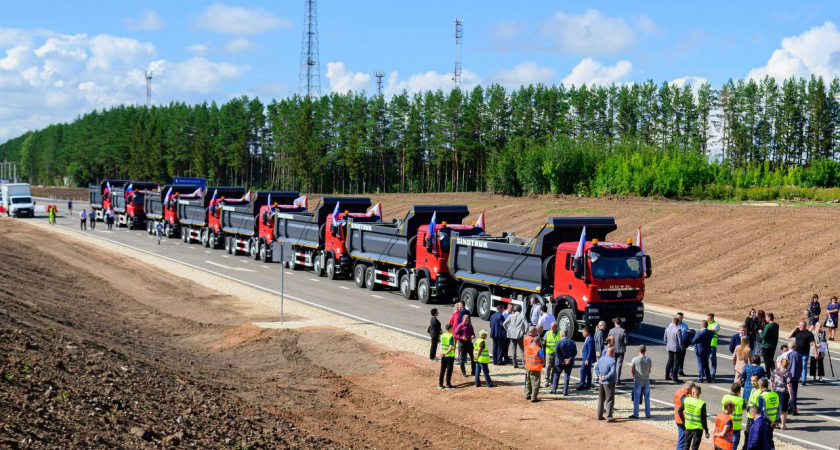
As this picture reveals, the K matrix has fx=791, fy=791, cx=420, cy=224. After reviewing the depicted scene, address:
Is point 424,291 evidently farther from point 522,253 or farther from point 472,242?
point 522,253

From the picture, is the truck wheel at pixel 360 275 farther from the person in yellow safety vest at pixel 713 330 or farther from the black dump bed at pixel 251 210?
the person in yellow safety vest at pixel 713 330

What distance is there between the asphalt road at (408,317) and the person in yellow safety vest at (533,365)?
2247 mm

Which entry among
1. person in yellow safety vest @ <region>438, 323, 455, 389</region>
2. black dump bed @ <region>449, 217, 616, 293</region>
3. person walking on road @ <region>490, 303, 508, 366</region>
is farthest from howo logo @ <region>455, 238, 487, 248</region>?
person in yellow safety vest @ <region>438, 323, 455, 389</region>

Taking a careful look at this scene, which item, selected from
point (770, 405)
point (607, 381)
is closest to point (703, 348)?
point (607, 381)

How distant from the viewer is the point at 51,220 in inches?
2643

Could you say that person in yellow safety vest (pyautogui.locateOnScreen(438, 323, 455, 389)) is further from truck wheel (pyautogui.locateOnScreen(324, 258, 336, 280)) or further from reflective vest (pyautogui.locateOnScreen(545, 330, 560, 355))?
truck wheel (pyautogui.locateOnScreen(324, 258, 336, 280))

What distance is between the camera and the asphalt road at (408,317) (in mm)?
14961

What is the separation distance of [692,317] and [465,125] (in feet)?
235

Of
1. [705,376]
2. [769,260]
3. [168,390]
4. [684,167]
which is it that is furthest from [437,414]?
[684,167]

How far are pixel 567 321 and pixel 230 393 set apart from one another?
10.1 metres

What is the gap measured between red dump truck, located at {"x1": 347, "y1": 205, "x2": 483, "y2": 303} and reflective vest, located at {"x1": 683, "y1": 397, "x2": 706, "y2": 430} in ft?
54.8

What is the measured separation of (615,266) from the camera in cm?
2211

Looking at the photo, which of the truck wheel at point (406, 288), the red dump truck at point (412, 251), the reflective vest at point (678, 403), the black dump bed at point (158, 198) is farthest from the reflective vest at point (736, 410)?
the black dump bed at point (158, 198)

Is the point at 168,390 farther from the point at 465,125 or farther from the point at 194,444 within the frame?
the point at 465,125
